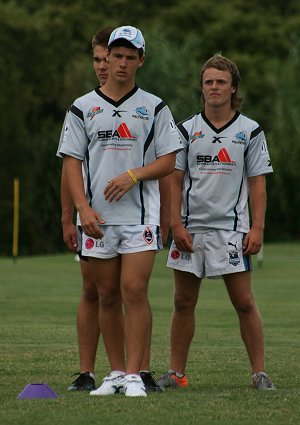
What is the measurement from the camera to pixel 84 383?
890cm

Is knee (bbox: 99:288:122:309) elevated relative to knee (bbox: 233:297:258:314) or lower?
elevated

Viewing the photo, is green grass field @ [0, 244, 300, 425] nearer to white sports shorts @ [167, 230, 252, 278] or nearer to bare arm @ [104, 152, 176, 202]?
white sports shorts @ [167, 230, 252, 278]

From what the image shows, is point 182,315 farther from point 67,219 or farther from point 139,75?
point 139,75

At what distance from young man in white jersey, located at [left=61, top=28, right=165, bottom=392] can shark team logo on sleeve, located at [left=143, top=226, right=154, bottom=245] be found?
1.50ft

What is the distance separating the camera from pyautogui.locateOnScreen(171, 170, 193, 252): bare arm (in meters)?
9.16

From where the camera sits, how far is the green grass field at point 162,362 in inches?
295

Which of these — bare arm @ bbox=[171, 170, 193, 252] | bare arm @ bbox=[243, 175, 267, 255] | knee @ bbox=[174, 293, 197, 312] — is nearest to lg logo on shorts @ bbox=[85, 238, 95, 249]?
bare arm @ bbox=[171, 170, 193, 252]

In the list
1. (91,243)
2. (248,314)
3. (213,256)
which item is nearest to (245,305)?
(248,314)

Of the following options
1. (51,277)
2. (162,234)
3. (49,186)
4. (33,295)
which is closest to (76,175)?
(162,234)

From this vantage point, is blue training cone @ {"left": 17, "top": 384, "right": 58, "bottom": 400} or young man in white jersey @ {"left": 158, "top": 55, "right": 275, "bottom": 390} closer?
blue training cone @ {"left": 17, "top": 384, "right": 58, "bottom": 400}

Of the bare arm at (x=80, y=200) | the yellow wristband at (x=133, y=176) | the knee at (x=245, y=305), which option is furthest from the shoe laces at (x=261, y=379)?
the yellow wristband at (x=133, y=176)

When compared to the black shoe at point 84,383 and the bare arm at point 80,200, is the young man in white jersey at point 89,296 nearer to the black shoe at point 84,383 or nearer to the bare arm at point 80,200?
the black shoe at point 84,383

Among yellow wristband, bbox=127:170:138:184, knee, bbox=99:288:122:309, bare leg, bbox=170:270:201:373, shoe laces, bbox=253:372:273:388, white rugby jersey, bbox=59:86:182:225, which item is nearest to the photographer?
yellow wristband, bbox=127:170:138:184

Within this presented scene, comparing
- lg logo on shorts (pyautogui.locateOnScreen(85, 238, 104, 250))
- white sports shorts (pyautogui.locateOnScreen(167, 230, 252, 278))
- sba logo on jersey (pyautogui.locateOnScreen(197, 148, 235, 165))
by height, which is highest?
sba logo on jersey (pyautogui.locateOnScreen(197, 148, 235, 165))
